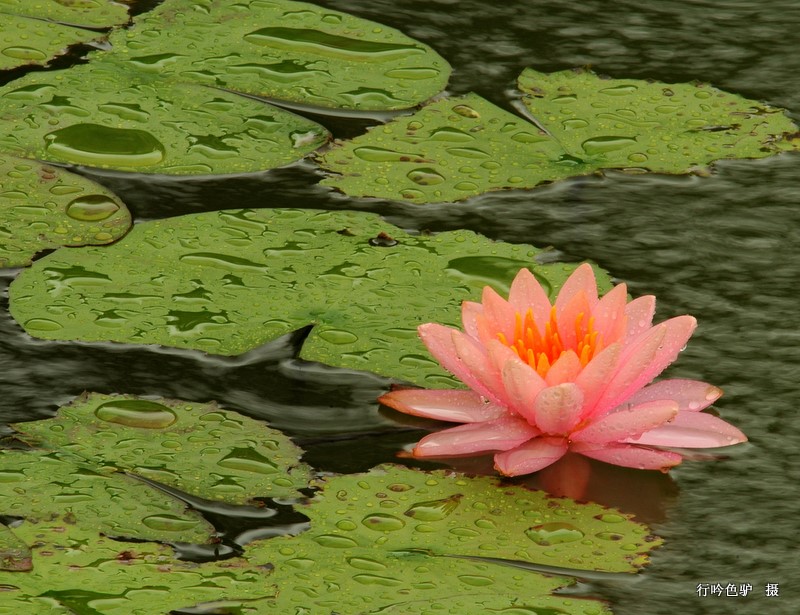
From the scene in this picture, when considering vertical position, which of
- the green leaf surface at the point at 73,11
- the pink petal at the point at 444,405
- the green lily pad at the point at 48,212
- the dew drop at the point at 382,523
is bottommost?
the dew drop at the point at 382,523

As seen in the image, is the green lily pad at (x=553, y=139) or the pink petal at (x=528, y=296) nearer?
the pink petal at (x=528, y=296)

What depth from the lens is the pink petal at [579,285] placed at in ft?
6.79

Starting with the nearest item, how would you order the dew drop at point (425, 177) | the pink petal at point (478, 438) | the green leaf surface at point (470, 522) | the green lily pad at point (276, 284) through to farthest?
the green leaf surface at point (470, 522) < the pink petal at point (478, 438) < the green lily pad at point (276, 284) < the dew drop at point (425, 177)

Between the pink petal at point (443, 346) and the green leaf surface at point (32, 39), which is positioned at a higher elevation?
the green leaf surface at point (32, 39)

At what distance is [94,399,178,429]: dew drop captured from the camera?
6.42 feet

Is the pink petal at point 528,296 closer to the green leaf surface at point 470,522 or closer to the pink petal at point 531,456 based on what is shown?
the pink petal at point 531,456

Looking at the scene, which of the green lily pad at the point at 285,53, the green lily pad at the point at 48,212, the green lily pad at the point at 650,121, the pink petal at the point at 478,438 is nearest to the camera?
the pink petal at the point at 478,438

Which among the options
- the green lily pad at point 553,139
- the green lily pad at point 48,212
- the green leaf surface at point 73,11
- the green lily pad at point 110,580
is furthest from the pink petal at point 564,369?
the green leaf surface at point 73,11

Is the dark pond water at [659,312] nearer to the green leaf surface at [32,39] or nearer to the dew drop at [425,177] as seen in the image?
the dew drop at [425,177]

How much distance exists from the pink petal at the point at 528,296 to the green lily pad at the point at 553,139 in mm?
A: 648

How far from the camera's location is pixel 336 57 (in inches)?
127

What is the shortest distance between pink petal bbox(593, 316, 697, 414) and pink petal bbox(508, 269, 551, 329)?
160mm

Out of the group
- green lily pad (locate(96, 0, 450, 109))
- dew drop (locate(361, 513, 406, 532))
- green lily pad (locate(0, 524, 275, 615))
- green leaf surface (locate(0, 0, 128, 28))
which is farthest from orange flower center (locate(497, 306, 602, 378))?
green leaf surface (locate(0, 0, 128, 28))

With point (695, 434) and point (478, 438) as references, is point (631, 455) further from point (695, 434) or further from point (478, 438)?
point (478, 438)
